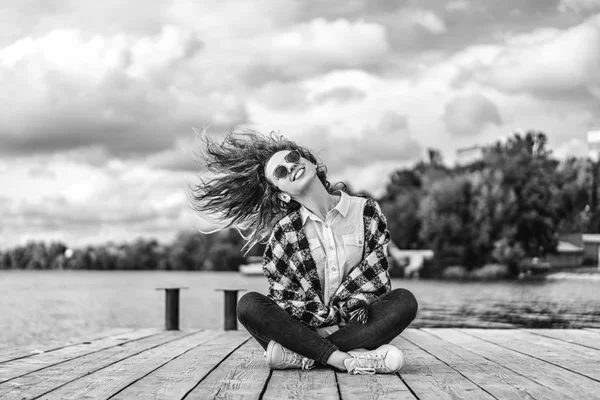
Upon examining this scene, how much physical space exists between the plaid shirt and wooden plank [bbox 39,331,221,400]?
95 centimetres

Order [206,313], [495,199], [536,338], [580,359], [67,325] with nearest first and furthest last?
[580,359]
[536,338]
[67,325]
[206,313]
[495,199]

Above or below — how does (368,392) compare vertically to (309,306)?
below

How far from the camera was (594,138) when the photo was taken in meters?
78.1

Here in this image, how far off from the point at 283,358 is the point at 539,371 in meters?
1.51

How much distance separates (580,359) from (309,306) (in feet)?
6.63

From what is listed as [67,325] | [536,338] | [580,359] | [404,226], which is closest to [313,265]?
[580,359]

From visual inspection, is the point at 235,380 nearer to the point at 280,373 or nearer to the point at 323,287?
the point at 280,373

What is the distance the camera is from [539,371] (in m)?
4.37

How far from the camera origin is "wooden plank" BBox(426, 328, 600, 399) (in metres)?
3.67

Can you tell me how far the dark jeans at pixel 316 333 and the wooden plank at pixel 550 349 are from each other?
3.64ft

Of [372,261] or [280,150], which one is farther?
[280,150]

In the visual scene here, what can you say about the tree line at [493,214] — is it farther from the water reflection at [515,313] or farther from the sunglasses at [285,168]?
the sunglasses at [285,168]

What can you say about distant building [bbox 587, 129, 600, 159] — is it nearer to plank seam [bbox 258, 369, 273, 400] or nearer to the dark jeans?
the dark jeans

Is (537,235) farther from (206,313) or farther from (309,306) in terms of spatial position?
(309,306)
